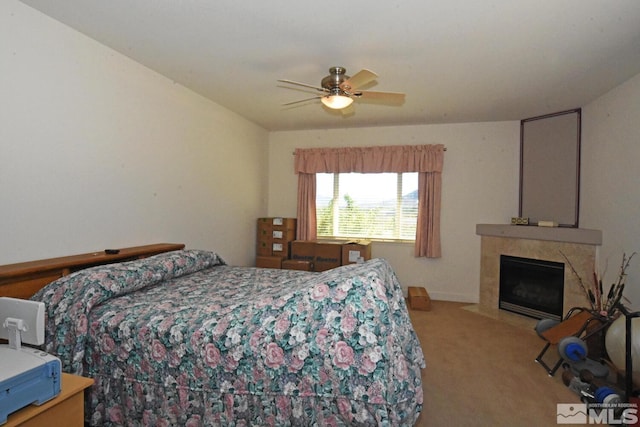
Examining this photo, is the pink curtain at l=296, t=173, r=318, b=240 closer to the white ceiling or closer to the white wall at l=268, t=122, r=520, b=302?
the white wall at l=268, t=122, r=520, b=302

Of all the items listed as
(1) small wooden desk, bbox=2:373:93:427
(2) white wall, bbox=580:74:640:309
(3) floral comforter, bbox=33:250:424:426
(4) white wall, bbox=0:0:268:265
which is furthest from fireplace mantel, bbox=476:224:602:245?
(1) small wooden desk, bbox=2:373:93:427

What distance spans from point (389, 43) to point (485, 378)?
2.63m

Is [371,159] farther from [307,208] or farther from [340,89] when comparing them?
[340,89]

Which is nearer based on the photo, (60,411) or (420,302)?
(60,411)

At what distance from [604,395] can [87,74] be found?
13.6 feet

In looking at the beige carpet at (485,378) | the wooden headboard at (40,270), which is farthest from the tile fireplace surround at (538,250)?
the wooden headboard at (40,270)

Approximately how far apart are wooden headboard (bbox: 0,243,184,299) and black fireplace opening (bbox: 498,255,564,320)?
4.21 metres

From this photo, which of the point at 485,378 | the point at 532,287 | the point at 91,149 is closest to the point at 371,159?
the point at 532,287

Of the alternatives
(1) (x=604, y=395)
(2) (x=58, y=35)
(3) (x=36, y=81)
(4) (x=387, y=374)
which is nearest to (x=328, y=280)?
(4) (x=387, y=374)

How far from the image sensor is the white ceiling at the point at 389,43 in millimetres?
2021

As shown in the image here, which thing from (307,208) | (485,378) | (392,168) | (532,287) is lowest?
(485,378)

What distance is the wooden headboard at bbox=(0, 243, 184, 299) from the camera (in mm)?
1829

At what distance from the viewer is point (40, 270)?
1974mm

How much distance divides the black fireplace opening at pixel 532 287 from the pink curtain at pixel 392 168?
89 centimetres
